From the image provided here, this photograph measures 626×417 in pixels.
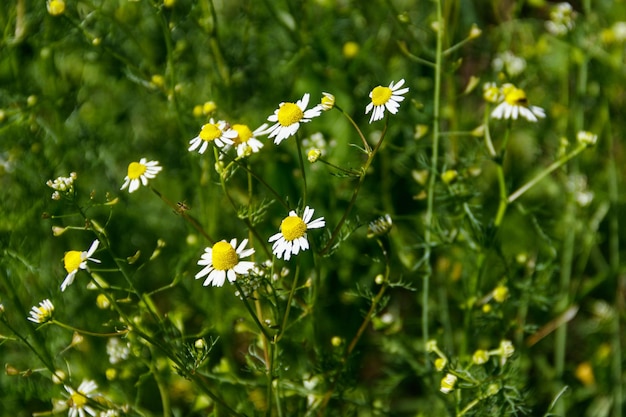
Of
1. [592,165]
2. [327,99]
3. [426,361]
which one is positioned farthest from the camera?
[592,165]

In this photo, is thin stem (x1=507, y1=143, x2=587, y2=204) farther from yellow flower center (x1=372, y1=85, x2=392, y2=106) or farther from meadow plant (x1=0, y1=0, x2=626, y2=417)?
yellow flower center (x1=372, y1=85, x2=392, y2=106)

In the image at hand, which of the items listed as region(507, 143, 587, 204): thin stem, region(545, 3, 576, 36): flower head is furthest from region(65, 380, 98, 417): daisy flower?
region(545, 3, 576, 36): flower head

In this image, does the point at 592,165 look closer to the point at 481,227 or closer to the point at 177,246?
the point at 481,227

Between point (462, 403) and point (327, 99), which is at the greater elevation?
point (327, 99)

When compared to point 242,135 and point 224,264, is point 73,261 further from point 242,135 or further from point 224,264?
point 242,135

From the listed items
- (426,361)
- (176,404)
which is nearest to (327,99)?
(426,361)

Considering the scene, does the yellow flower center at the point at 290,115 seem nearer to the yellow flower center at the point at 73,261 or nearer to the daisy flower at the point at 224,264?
the daisy flower at the point at 224,264

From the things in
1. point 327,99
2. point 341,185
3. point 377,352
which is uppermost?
point 327,99
